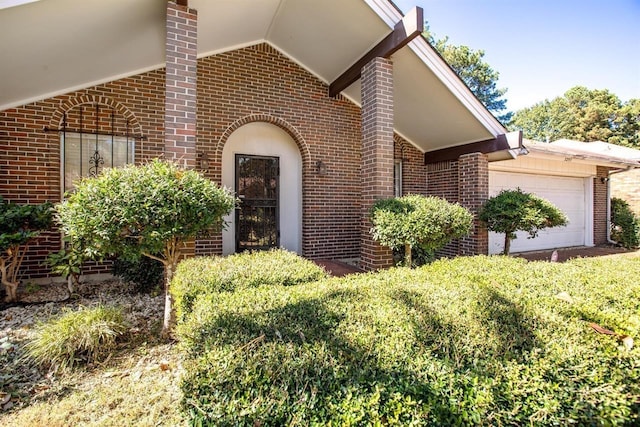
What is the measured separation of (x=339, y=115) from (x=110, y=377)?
20.6 feet

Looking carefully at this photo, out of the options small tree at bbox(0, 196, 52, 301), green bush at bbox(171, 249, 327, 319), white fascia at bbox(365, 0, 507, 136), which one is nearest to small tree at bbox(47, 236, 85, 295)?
small tree at bbox(0, 196, 52, 301)

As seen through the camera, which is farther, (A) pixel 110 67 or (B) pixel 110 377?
(A) pixel 110 67

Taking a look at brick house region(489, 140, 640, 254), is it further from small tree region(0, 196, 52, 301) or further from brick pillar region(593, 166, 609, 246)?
small tree region(0, 196, 52, 301)

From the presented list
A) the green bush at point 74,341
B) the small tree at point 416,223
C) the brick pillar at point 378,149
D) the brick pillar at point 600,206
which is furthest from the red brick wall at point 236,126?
the brick pillar at point 600,206

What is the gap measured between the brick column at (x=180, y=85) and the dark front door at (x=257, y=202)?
8.09ft

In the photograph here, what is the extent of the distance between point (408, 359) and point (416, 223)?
293cm

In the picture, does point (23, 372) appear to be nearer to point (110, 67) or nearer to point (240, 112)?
point (110, 67)

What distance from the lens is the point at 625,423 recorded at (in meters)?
1.75

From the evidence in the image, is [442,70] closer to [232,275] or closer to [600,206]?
[232,275]

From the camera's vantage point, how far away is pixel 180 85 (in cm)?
393


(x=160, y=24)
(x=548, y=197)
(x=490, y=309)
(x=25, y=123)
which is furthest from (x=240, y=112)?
(x=548, y=197)

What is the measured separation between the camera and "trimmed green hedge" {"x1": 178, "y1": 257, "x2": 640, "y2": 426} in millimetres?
1372

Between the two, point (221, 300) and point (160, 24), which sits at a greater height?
point (160, 24)

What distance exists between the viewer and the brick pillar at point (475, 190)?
6.70m
